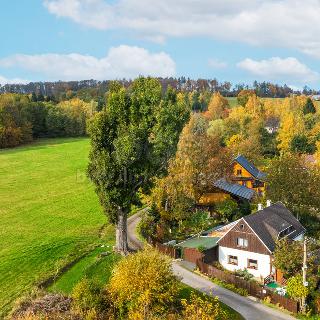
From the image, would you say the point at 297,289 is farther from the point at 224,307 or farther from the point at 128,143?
the point at 128,143

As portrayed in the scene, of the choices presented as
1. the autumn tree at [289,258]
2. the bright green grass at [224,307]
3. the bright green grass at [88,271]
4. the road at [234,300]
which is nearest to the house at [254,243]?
the autumn tree at [289,258]

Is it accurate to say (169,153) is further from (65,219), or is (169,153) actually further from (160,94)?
(65,219)

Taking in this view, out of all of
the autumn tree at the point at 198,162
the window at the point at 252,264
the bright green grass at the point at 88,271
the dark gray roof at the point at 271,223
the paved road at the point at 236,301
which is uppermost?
the autumn tree at the point at 198,162

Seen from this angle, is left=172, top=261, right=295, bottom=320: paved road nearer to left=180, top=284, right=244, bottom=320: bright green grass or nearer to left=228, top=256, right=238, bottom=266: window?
left=180, top=284, right=244, bottom=320: bright green grass

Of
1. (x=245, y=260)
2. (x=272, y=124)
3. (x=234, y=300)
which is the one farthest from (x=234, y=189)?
(x=272, y=124)

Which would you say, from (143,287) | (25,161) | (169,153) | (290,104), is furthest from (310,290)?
(290,104)

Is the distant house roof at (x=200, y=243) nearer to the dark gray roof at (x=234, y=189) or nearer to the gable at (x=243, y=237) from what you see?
the gable at (x=243, y=237)
